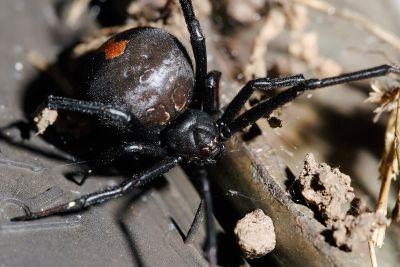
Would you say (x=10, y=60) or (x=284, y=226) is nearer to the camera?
(x=284, y=226)

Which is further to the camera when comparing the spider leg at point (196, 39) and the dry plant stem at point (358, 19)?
the dry plant stem at point (358, 19)

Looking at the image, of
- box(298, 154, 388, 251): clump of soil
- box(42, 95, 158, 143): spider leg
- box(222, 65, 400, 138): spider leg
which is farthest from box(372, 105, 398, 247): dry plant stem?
box(42, 95, 158, 143): spider leg

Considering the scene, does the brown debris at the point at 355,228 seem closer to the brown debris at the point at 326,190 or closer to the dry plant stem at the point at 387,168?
the brown debris at the point at 326,190

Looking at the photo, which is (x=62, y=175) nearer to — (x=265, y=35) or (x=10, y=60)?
(x=10, y=60)


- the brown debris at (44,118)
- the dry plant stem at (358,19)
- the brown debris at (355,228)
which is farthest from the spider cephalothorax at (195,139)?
the dry plant stem at (358,19)

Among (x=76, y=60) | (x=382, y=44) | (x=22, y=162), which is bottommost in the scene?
(x=22, y=162)

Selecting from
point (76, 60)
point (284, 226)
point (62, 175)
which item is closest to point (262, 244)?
point (284, 226)

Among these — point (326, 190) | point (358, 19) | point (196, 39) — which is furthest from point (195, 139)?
point (358, 19)
